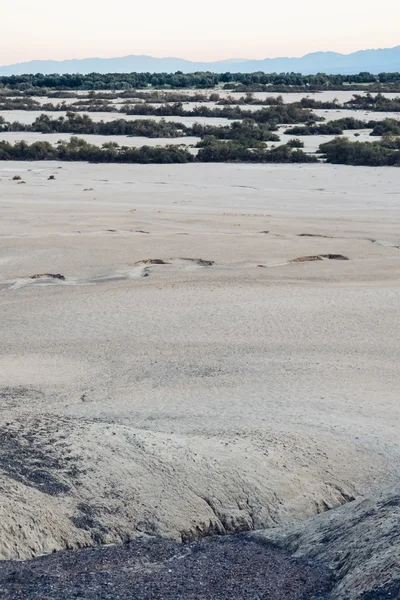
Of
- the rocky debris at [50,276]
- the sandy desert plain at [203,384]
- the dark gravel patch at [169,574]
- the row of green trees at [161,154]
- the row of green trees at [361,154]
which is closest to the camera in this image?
the dark gravel patch at [169,574]

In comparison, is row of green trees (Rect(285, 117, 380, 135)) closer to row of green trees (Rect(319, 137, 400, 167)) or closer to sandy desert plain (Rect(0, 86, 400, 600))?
row of green trees (Rect(319, 137, 400, 167))

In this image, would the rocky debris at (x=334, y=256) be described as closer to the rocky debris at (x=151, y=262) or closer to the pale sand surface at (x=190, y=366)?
the pale sand surface at (x=190, y=366)

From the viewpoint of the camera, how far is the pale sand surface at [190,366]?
20.3 ft

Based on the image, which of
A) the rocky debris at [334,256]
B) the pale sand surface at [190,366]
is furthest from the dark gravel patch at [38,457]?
the rocky debris at [334,256]

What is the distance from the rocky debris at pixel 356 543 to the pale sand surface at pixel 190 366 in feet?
1.21

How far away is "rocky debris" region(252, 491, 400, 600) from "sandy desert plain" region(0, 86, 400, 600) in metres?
0.01

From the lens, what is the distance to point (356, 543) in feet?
17.4

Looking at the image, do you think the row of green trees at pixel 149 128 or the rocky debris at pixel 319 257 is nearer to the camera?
the rocky debris at pixel 319 257

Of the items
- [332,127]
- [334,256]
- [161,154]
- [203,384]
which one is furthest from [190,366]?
[332,127]

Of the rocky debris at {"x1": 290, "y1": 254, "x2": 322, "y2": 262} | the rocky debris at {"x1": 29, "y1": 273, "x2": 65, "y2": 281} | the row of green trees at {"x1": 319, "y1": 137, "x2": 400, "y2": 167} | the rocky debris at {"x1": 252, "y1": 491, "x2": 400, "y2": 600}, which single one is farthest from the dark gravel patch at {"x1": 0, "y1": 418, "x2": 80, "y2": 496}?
the row of green trees at {"x1": 319, "y1": 137, "x2": 400, "y2": 167}

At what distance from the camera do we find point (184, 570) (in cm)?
534

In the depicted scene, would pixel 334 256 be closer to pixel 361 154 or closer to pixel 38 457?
pixel 38 457

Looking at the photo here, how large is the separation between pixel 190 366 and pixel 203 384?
559 mm

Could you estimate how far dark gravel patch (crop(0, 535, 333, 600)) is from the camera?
500 cm
